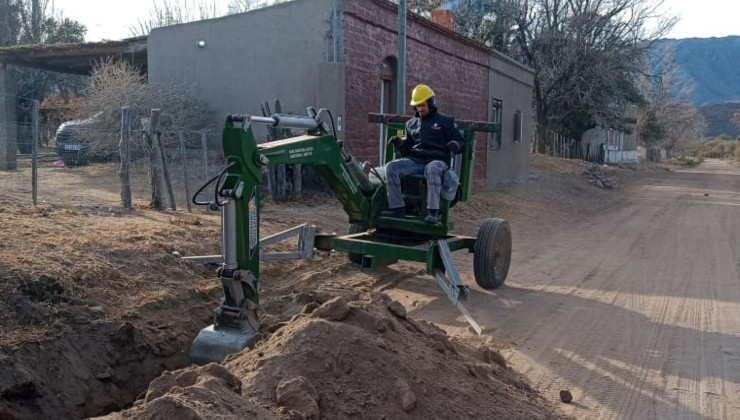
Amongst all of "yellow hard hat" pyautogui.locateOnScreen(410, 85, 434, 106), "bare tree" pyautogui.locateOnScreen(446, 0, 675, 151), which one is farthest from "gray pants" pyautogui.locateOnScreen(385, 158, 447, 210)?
"bare tree" pyautogui.locateOnScreen(446, 0, 675, 151)

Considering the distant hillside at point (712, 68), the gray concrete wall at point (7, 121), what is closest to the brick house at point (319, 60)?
the gray concrete wall at point (7, 121)

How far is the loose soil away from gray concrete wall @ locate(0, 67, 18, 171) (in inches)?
251

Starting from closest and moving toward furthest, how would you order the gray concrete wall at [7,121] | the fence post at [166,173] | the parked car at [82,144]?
the fence post at [166,173]
the gray concrete wall at [7,121]
the parked car at [82,144]

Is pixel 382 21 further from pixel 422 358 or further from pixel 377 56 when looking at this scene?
pixel 422 358

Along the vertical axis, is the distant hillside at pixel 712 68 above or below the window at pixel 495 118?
above

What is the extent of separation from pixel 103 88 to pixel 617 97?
80.0 feet

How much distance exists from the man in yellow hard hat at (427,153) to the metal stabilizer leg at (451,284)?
1.86 ft

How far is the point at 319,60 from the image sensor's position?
49.4 feet

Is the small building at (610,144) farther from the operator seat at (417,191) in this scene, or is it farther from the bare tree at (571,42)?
the operator seat at (417,191)

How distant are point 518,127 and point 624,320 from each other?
1815 cm

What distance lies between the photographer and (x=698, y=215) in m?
18.5

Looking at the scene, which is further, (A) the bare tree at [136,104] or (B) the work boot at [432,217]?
(A) the bare tree at [136,104]

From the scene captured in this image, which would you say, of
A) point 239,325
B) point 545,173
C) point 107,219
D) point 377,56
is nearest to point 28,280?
point 239,325

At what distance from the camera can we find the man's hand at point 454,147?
7.77 meters
